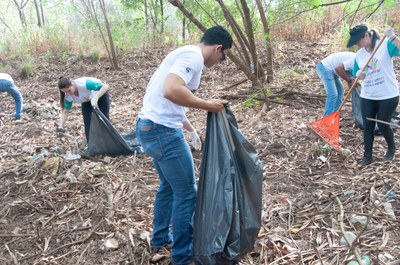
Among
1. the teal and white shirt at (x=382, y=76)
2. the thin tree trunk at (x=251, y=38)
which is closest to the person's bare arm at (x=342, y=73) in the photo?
the teal and white shirt at (x=382, y=76)

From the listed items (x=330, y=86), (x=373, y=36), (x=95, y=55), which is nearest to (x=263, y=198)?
(x=373, y=36)

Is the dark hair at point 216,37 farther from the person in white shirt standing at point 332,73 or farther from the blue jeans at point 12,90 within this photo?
the blue jeans at point 12,90

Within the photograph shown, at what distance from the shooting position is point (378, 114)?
3594mm

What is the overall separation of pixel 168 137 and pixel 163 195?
514 mm

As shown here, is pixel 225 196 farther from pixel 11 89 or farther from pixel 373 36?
pixel 11 89

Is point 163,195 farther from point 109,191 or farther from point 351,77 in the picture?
point 351,77

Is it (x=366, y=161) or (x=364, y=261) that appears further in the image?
(x=366, y=161)

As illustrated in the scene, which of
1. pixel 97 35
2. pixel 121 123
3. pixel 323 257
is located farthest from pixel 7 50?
pixel 323 257

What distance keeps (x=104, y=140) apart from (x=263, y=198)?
2.12 meters

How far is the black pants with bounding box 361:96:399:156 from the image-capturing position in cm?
347

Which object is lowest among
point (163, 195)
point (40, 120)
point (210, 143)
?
point (40, 120)

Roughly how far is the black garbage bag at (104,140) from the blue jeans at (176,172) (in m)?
2.09

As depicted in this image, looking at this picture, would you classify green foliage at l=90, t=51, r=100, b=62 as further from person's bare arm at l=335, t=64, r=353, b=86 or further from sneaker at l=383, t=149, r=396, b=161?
sneaker at l=383, t=149, r=396, b=161

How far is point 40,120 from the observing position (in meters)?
6.45
